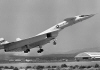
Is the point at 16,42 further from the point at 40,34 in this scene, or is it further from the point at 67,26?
the point at 67,26

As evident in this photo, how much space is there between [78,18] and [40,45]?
7.85 meters

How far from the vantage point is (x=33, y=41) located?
4272 centimetres

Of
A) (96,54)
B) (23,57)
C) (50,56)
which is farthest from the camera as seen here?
(96,54)

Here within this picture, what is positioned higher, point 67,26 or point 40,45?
point 67,26

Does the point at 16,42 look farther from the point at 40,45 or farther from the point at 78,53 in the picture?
the point at 78,53

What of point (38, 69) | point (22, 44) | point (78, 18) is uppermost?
point (78, 18)

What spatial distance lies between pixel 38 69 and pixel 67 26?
18.9m

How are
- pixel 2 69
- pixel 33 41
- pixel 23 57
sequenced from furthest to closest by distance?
1. pixel 23 57
2. pixel 2 69
3. pixel 33 41

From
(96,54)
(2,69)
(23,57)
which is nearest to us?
(2,69)

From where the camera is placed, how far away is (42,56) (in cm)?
8012

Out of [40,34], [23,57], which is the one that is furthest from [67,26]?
[23,57]

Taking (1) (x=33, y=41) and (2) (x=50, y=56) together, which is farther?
(2) (x=50, y=56)

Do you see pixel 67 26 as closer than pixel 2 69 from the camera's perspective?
Yes

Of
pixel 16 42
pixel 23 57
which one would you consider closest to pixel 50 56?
pixel 23 57
